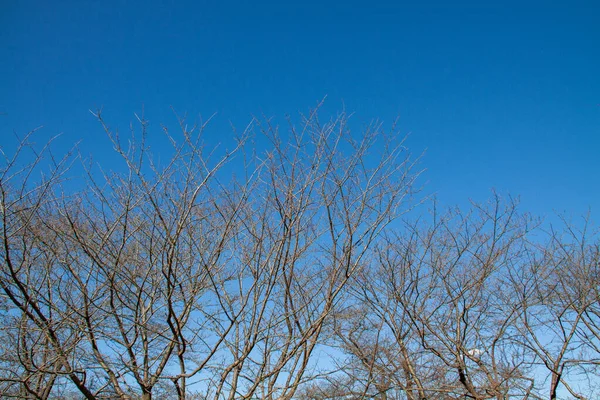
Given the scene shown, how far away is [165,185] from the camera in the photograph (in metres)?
4.04

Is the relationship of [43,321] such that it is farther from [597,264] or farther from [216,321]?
[597,264]

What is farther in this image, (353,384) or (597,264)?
(597,264)

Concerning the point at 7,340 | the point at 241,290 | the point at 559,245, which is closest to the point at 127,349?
the point at 241,290

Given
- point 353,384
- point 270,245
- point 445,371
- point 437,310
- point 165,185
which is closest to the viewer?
point 165,185

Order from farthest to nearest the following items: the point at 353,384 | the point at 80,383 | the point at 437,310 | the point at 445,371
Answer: the point at 437,310 → the point at 445,371 → the point at 353,384 → the point at 80,383

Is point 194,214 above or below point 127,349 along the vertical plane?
above

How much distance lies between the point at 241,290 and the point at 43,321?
1804 mm

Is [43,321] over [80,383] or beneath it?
over

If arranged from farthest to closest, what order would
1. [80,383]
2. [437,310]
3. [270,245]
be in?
[437,310]
[270,245]
[80,383]

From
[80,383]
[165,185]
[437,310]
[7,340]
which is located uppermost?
[437,310]

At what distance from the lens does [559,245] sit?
8.33m

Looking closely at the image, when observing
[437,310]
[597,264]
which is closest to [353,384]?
[437,310]

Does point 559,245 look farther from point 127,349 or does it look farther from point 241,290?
point 127,349

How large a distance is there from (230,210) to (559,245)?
674cm
